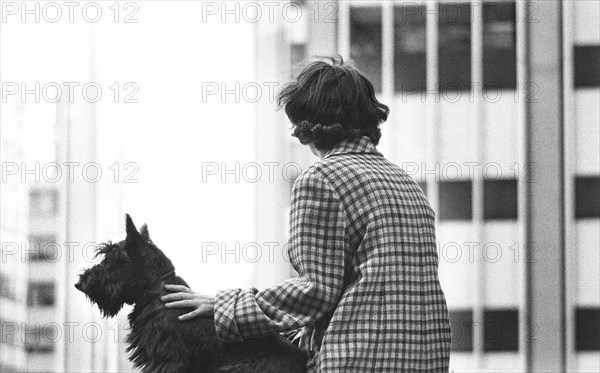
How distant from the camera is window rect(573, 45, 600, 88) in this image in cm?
515

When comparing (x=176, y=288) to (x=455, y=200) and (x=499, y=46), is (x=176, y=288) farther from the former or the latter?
(x=499, y=46)

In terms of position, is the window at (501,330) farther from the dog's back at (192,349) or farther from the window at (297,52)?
the dog's back at (192,349)

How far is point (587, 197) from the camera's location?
16.9 feet

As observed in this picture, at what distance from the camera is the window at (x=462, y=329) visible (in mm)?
5203

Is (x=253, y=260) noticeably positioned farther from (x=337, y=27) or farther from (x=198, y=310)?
(x=198, y=310)

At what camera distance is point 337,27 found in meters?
5.28

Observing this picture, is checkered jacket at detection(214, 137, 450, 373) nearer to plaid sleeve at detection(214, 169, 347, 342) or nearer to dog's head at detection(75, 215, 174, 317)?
plaid sleeve at detection(214, 169, 347, 342)

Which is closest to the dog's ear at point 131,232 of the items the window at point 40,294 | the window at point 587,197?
the window at point 40,294

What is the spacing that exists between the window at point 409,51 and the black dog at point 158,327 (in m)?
3.25

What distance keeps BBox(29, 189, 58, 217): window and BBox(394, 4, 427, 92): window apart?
2.04 metres

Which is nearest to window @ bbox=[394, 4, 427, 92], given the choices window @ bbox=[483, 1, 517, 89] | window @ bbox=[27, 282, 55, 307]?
window @ bbox=[483, 1, 517, 89]

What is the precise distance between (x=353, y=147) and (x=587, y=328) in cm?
338

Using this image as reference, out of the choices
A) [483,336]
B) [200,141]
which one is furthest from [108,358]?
[483,336]

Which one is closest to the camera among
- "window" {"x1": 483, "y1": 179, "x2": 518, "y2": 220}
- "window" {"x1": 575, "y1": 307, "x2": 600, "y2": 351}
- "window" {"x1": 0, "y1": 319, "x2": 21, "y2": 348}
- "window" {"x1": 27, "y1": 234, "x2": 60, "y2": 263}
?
"window" {"x1": 575, "y1": 307, "x2": 600, "y2": 351}
